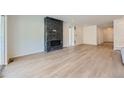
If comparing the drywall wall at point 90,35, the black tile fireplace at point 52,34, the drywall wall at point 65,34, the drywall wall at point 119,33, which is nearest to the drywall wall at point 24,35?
the black tile fireplace at point 52,34

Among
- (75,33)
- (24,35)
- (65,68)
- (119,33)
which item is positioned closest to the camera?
(65,68)

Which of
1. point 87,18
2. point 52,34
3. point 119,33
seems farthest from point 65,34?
point 119,33

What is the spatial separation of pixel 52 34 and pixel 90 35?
664cm

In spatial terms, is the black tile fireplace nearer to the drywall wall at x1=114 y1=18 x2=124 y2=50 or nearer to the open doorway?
the open doorway

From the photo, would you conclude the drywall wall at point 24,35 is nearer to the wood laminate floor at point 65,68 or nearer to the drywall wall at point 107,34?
the wood laminate floor at point 65,68

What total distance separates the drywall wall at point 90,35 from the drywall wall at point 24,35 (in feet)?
23.8

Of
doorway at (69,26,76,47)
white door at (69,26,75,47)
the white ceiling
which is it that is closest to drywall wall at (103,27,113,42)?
doorway at (69,26,76,47)

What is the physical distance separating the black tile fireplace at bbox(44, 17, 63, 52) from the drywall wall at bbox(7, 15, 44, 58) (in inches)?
11.5

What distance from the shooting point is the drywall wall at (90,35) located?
47.0 ft

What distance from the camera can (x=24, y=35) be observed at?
23.3ft

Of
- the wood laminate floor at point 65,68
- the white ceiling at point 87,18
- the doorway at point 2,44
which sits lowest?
the wood laminate floor at point 65,68

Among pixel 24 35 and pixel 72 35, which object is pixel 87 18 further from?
pixel 24 35
